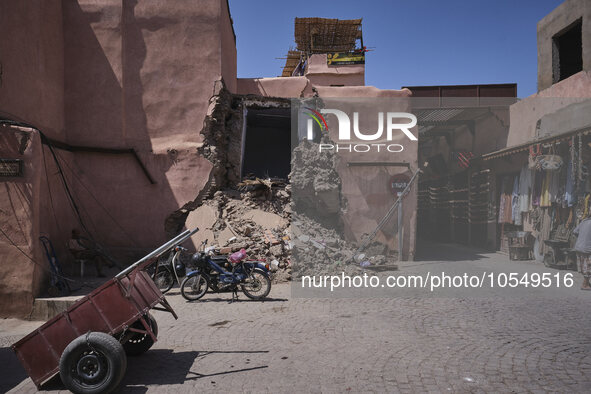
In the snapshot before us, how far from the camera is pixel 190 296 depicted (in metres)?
8.55

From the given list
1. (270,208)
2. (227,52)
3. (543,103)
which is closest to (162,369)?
(270,208)

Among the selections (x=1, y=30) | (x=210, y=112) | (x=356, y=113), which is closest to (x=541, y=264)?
(x=356, y=113)

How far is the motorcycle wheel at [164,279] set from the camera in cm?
945

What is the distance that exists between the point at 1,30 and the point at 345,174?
386 inches

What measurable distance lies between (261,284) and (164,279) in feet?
8.20

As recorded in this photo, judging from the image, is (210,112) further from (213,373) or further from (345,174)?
(213,373)

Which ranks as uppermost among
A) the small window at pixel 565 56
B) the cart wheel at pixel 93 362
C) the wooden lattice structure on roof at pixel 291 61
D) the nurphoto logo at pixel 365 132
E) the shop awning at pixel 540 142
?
the wooden lattice structure on roof at pixel 291 61

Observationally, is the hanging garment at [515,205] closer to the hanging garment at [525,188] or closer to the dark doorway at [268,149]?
the hanging garment at [525,188]

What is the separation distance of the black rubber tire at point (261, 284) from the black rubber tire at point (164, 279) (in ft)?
6.73

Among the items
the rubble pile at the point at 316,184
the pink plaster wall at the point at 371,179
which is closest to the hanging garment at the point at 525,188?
the pink plaster wall at the point at 371,179

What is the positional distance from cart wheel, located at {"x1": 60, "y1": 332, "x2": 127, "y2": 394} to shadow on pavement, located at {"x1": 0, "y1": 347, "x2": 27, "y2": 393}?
1172 millimetres

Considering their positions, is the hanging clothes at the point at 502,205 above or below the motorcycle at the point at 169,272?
above

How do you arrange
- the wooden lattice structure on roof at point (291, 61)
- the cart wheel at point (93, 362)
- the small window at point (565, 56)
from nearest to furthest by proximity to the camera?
the cart wheel at point (93, 362) → the small window at point (565, 56) → the wooden lattice structure on roof at point (291, 61)

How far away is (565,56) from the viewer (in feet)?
44.5
